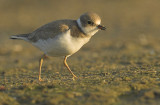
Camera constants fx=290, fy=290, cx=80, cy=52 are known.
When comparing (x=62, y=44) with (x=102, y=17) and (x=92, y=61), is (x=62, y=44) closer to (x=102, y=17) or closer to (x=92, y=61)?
(x=92, y=61)

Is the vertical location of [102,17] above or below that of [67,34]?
above

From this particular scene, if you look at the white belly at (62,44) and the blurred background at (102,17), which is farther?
the blurred background at (102,17)

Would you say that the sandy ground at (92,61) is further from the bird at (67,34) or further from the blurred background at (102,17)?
the bird at (67,34)

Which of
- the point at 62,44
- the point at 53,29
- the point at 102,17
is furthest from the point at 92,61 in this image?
the point at 102,17

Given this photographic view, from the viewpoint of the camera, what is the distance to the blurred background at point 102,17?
403 inches

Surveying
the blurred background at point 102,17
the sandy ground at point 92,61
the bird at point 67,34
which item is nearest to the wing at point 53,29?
the bird at point 67,34

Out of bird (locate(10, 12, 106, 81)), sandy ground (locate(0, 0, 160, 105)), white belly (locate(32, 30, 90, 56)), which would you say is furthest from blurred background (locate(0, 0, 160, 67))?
white belly (locate(32, 30, 90, 56))

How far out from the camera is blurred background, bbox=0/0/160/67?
10227mm

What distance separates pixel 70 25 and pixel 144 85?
169 cm

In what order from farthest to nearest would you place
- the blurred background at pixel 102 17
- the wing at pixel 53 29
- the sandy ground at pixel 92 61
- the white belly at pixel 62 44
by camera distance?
the blurred background at pixel 102 17 → the wing at pixel 53 29 → the white belly at pixel 62 44 → the sandy ground at pixel 92 61

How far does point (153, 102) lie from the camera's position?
4242 mm

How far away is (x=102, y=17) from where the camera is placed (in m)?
14.9

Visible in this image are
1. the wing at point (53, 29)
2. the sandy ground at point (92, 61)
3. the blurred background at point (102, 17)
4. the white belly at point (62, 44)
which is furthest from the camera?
the blurred background at point (102, 17)

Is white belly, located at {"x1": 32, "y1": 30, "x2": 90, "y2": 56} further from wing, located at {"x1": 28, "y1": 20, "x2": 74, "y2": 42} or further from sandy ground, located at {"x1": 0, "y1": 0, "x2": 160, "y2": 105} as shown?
sandy ground, located at {"x1": 0, "y1": 0, "x2": 160, "y2": 105}
